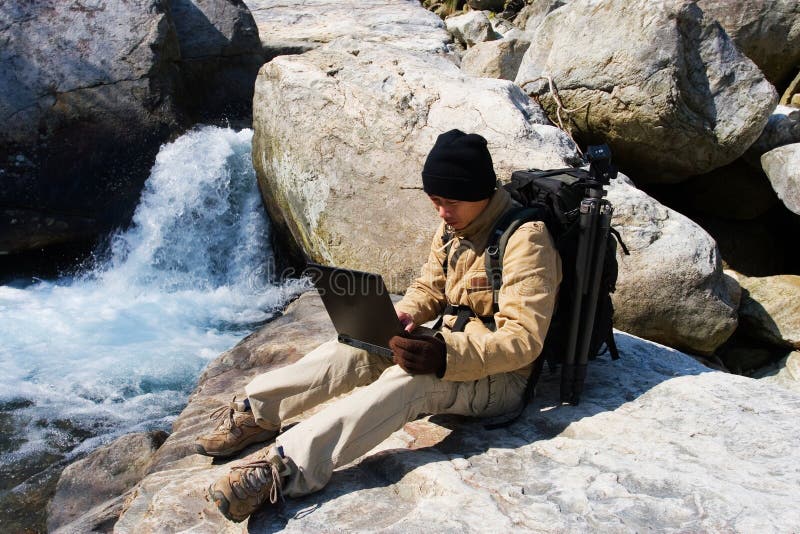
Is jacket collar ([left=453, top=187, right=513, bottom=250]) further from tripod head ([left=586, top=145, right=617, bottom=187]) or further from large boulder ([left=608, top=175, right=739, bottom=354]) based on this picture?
large boulder ([left=608, top=175, right=739, bottom=354])

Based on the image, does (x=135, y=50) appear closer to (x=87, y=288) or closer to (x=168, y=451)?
(x=87, y=288)

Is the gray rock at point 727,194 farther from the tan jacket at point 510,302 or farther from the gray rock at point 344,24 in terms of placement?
the tan jacket at point 510,302

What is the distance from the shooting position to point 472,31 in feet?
50.6

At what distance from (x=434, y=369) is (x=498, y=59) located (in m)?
8.72

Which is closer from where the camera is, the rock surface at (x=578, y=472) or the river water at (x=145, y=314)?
the rock surface at (x=578, y=472)

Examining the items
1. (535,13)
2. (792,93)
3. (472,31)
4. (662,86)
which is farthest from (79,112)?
(535,13)

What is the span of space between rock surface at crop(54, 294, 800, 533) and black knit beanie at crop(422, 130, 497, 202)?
123cm

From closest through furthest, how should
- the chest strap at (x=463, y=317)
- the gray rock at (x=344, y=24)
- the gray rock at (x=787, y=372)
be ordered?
the chest strap at (x=463, y=317)
the gray rock at (x=787, y=372)
the gray rock at (x=344, y=24)

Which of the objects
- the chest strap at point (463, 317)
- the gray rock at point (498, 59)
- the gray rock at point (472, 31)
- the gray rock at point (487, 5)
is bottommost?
the chest strap at point (463, 317)

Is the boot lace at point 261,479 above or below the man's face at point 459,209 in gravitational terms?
below

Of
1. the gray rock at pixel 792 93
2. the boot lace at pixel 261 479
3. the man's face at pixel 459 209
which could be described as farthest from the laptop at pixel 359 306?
the gray rock at pixel 792 93

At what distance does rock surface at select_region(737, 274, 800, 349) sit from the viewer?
6699mm

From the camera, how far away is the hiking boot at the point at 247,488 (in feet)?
9.47

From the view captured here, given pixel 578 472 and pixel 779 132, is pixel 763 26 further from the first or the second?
pixel 578 472
